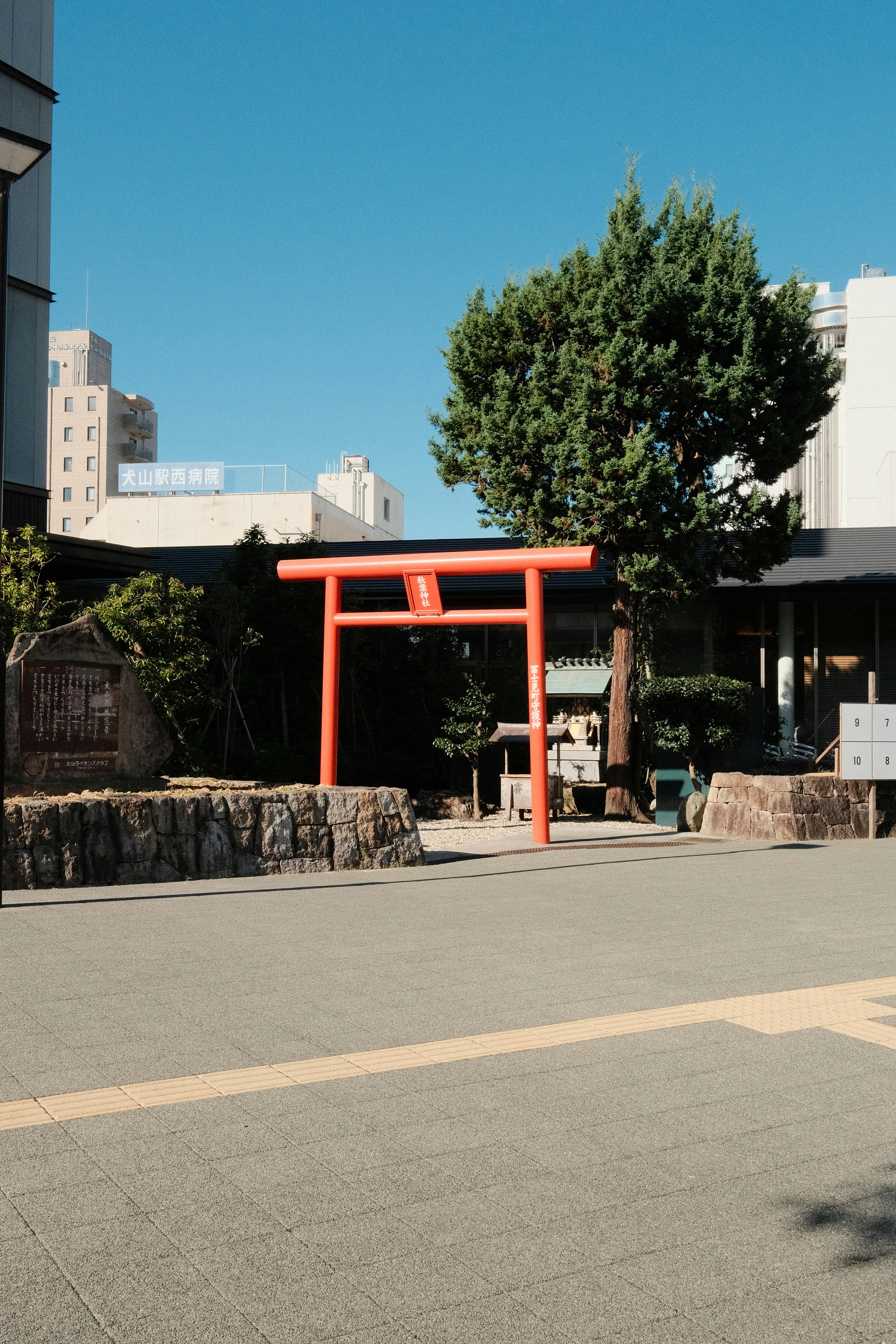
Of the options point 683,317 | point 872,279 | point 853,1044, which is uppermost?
point 872,279

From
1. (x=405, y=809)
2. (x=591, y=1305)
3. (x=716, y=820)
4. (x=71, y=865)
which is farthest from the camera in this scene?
(x=716, y=820)

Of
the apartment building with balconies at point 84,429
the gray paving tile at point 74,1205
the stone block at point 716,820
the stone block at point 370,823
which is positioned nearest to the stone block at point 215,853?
the stone block at point 370,823

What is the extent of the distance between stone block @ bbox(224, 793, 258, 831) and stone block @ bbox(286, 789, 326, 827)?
0.43m

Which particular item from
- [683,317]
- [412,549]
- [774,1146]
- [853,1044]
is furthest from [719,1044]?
[412,549]

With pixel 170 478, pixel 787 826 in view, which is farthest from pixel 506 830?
pixel 170 478

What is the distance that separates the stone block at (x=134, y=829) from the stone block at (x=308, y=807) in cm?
157

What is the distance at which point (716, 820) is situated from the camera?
1734cm

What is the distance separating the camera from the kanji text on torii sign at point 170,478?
47531mm

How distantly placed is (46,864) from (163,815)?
1.18 metres

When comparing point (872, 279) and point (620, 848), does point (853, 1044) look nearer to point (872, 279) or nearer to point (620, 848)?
point (620, 848)

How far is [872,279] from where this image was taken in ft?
131

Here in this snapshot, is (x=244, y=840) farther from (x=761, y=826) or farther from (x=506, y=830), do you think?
(x=761, y=826)

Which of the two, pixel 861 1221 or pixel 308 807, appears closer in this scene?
pixel 861 1221

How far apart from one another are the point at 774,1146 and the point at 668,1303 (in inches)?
53.9
